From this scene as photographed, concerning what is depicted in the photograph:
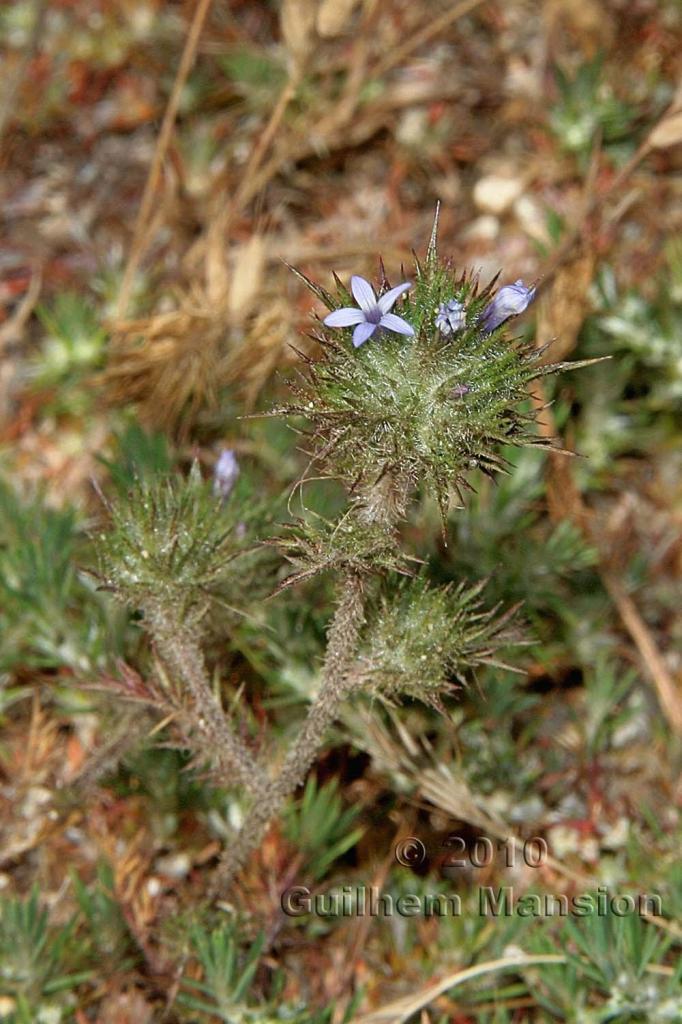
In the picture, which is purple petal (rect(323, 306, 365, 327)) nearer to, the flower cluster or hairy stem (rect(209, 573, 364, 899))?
the flower cluster

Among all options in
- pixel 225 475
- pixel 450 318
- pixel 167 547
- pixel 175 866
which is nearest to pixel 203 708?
pixel 167 547

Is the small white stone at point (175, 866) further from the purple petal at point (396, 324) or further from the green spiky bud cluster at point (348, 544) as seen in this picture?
the purple petal at point (396, 324)

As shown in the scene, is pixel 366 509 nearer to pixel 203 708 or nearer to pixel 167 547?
pixel 167 547

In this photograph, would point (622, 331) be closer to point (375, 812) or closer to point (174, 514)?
point (375, 812)

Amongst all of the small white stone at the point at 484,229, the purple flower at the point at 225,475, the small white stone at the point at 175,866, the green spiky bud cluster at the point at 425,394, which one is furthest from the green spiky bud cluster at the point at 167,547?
the small white stone at the point at 484,229

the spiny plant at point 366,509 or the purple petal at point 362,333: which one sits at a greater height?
the purple petal at point 362,333
